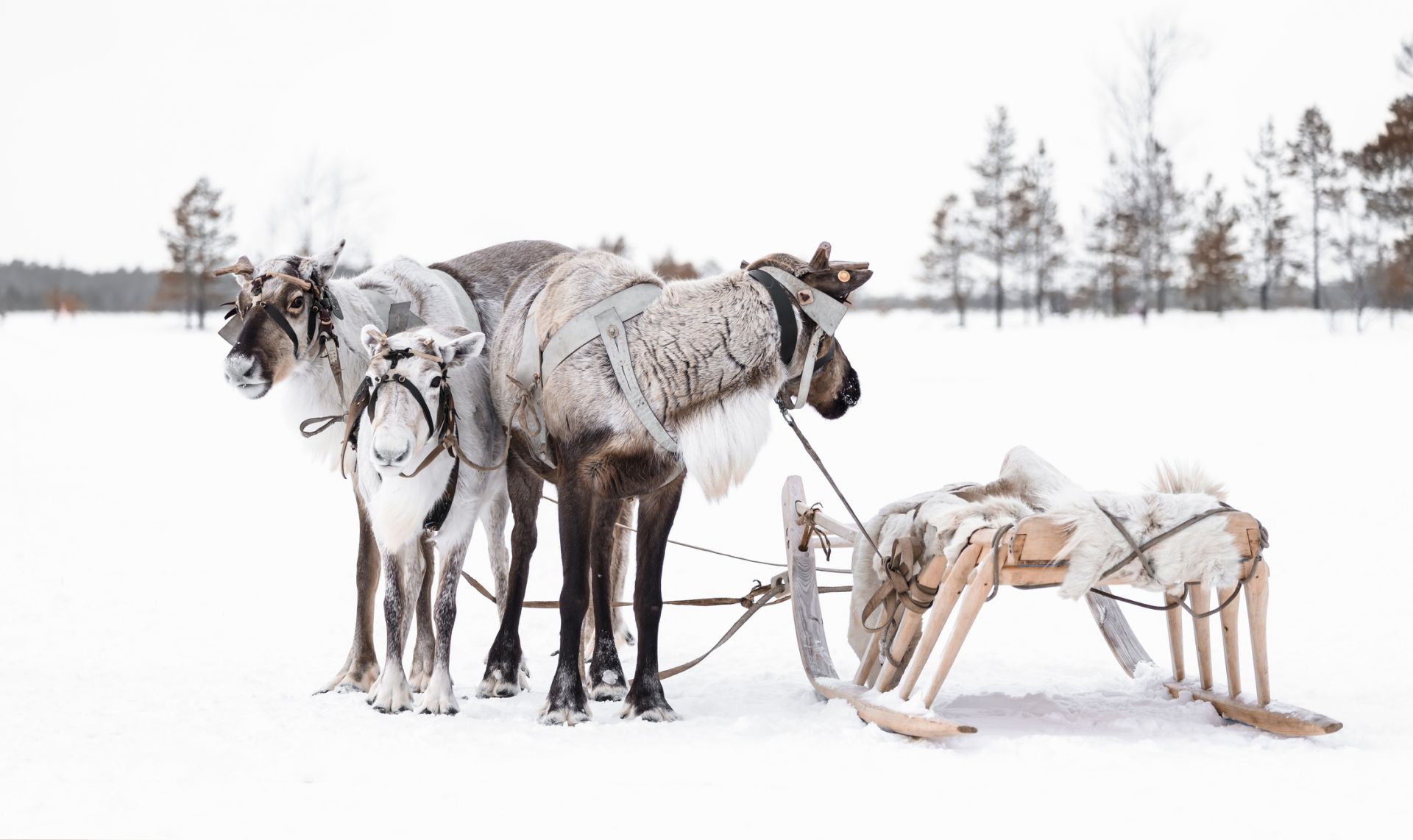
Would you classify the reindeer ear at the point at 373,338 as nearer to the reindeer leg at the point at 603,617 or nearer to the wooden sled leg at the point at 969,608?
the reindeer leg at the point at 603,617

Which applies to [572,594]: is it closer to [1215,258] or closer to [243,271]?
[243,271]

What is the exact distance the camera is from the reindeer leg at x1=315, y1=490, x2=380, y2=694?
230 inches

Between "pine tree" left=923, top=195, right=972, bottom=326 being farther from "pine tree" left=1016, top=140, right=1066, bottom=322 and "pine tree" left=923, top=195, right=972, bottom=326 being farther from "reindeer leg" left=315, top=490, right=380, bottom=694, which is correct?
"reindeer leg" left=315, top=490, right=380, bottom=694

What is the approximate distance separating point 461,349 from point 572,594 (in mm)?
1217

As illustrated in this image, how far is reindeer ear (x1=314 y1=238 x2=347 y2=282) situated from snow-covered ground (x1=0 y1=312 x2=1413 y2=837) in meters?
1.60

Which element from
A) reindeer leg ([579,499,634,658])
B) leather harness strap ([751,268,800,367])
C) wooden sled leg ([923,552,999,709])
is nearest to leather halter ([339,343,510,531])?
leather harness strap ([751,268,800,367])

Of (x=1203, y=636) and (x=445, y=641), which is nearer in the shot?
(x=1203, y=636)

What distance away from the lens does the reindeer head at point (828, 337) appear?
527 cm

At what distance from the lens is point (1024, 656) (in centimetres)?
673

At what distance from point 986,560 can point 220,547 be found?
8524 millimetres

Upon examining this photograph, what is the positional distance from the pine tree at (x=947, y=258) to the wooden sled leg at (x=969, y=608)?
3673 centimetres

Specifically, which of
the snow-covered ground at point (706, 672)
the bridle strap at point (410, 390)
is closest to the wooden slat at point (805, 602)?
the snow-covered ground at point (706, 672)

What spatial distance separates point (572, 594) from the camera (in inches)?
202

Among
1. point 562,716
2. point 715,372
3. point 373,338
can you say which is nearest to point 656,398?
point 715,372
